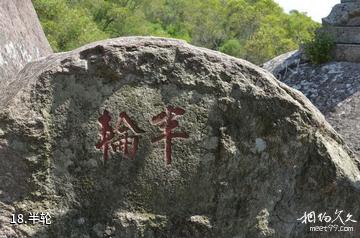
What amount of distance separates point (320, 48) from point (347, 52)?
0.31 meters

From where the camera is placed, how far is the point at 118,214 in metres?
3.62

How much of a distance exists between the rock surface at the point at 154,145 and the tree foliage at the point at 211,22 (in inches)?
563

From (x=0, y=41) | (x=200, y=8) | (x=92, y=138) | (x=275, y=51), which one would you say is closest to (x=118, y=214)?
(x=92, y=138)

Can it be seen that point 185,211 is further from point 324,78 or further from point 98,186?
point 324,78

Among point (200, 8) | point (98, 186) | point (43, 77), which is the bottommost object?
point (98, 186)

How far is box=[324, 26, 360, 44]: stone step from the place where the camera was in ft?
21.7

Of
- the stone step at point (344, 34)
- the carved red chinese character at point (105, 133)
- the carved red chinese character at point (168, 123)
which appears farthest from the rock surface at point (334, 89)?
the carved red chinese character at point (105, 133)

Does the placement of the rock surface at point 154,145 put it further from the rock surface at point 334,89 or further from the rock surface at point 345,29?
the rock surface at point 345,29

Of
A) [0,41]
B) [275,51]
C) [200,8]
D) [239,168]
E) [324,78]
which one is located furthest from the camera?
[200,8]

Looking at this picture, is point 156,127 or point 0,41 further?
point 0,41

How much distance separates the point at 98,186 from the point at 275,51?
1941cm

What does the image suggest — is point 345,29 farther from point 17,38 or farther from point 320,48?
point 17,38

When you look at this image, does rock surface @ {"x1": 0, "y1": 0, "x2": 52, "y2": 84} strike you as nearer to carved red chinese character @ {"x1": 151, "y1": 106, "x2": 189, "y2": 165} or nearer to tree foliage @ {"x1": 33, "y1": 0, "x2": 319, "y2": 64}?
carved red chinese character @ {"x1": 151, "y1": 106, "x2": 189, "y2": 165}

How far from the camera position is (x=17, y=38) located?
4.97 m
